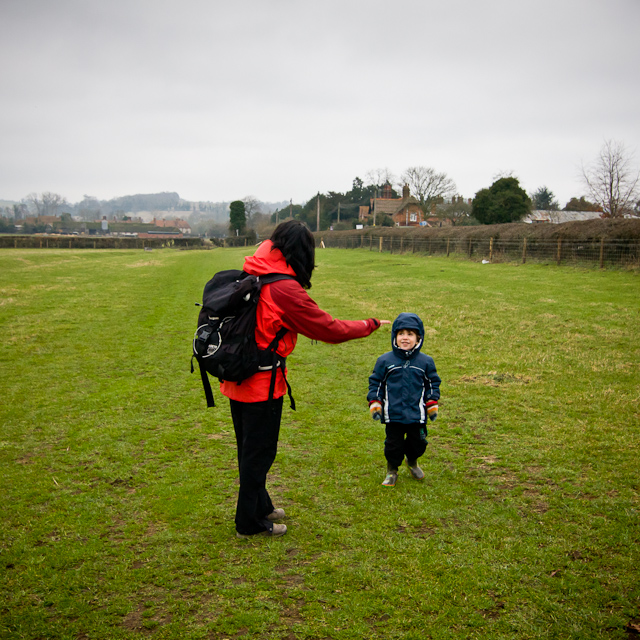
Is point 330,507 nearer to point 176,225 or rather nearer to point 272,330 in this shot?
point 272,330

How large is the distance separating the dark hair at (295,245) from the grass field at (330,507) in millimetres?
2003

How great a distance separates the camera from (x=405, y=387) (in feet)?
15.0

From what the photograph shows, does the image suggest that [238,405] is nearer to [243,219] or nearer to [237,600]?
[237,600]

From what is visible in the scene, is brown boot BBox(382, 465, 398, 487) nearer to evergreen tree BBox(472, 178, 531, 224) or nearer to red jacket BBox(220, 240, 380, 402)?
red jacket BBox(220, 240, 380, 402)

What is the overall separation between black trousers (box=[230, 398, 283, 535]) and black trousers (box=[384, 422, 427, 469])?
4.23 feet

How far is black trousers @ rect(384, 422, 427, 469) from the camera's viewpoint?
4645 millimetres

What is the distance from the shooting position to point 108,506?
4.44 metres

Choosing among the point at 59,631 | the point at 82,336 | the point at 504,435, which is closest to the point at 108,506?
the point at 59,631

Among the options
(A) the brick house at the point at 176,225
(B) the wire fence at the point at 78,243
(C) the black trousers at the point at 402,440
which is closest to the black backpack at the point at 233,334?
(C) the black trousers at the point at 402,440

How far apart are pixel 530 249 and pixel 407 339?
26814 millimetres

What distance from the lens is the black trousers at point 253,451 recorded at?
369 centimetres

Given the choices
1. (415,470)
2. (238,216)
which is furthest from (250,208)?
(415,470)

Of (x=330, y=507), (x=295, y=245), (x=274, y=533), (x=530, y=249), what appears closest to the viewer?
(x=295, y=245)

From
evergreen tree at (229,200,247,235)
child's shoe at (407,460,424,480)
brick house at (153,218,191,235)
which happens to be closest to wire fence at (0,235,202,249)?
evergreen tree at (229,200,247,235)
